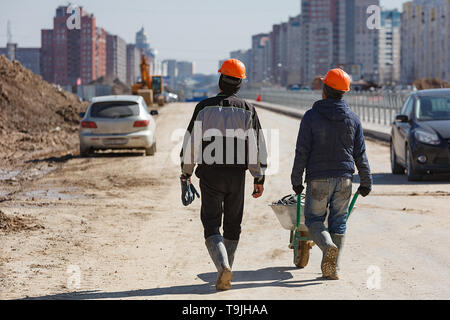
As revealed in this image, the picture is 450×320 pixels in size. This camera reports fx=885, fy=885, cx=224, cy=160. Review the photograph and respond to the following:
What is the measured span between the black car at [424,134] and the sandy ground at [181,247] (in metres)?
0.34

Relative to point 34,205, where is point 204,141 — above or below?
above

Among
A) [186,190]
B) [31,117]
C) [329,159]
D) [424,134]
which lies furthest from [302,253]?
[31,117]

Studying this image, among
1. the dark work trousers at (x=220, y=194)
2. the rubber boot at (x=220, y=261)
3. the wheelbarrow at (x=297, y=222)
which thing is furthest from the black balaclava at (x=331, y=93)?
the rubber boot at (x=220, y=261)

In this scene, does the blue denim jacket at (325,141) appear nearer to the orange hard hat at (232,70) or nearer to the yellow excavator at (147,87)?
the orange hard hat at (232,70)

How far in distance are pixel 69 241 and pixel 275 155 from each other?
41.4ft

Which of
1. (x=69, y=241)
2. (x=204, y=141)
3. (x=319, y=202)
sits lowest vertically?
(x=69, y=241)

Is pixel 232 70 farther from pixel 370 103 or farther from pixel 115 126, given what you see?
pixel 370 103

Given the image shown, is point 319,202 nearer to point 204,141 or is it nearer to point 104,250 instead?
point 204,141

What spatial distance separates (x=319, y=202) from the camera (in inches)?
290

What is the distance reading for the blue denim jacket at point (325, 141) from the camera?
23.8ft

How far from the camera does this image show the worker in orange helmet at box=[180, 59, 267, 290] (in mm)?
6992

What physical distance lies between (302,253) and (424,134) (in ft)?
26.2

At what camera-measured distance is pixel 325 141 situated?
727 centimetres
